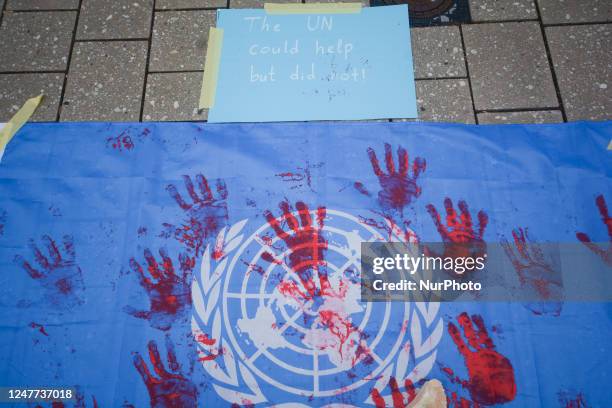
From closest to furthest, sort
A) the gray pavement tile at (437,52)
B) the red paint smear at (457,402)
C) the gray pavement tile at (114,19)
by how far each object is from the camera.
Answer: the red paint smear at (457,402), the gray pavement tile at (437,52), the gray pavement tile at (114,19)

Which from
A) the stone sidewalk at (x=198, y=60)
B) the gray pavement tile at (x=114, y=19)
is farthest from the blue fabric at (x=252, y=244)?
the gray pavement tile at (x=114, y=19)

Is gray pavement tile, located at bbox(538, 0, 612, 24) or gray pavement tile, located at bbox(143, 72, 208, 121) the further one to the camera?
gray pavement tile, located at bbox(538, 0, 612, 24)

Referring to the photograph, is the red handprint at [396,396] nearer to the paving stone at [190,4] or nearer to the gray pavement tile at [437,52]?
the gray pavement tile at [437,52]

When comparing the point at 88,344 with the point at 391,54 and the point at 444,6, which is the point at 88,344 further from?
the point at 444,6

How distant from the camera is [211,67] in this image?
68.6 inches

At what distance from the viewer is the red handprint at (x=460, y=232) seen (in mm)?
1466

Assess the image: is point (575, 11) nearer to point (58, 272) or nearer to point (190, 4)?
point (190, 4)

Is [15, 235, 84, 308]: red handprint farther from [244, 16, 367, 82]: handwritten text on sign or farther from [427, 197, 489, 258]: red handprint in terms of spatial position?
[427, 197, 489, 258]: red handprint

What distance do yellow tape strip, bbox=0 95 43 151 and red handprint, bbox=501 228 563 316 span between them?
1.83 m

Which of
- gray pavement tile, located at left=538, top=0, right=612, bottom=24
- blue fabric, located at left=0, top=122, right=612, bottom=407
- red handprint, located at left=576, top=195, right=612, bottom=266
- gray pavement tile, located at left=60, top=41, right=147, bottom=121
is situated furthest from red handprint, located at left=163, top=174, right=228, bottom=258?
gray pavement tile, located at left=538, top=0, right=612, bottom=24

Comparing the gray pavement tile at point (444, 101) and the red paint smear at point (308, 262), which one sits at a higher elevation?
the gray pavement tile at point (444, 101)

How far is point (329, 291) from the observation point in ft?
4.72

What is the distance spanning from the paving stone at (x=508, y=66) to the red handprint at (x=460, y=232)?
44 centimetres

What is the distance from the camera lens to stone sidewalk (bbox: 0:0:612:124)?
167 centimetres
